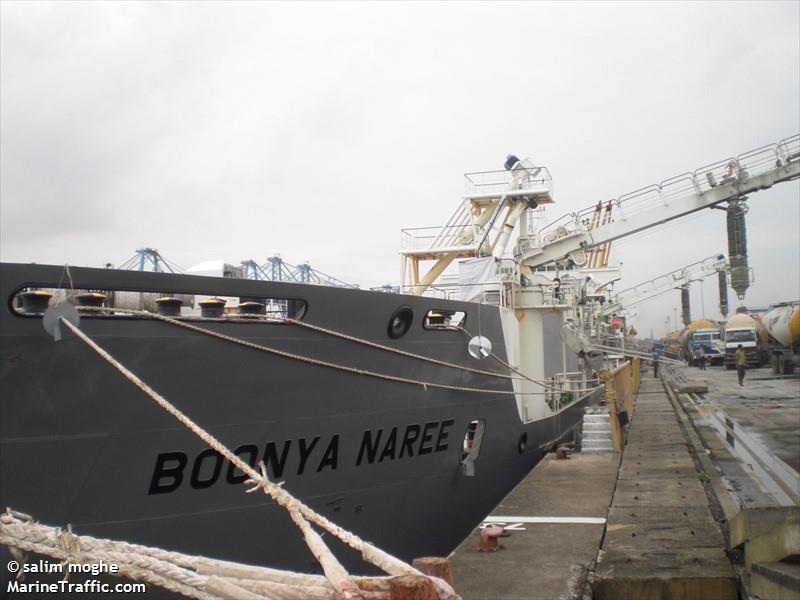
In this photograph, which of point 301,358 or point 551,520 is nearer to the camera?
point 301,358

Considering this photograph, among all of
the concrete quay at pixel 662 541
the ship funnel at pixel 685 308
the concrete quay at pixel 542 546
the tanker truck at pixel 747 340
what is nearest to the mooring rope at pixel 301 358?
the concrete quay at pixel 542 546

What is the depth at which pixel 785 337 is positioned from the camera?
117 ft

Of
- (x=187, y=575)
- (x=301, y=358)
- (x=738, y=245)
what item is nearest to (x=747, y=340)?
(x=738, y=245)

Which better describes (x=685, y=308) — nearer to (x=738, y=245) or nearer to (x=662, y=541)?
(x=738, y=245)

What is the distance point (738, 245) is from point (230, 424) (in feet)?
48.9

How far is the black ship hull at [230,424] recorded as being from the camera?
5.10 metres

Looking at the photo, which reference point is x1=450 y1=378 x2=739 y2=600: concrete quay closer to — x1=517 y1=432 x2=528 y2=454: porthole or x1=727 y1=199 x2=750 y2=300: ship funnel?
x1=517 y1=432 x2=528 y2=454: porthole

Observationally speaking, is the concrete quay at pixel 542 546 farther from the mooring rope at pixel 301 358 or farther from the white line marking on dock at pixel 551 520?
the mooring rope at pixel 301 358

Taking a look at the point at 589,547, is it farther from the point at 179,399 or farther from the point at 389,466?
the point at 179,399

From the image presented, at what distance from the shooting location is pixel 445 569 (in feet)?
9.80

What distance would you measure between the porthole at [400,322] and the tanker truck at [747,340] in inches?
1619

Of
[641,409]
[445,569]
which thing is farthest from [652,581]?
[641,409]

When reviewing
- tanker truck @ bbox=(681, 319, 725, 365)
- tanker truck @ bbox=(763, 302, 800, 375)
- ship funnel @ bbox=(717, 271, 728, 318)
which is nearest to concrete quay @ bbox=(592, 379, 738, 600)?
tanker truck @ bbox=(763, 302, 800, 375)

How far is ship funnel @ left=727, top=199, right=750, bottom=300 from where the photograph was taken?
16484mm
